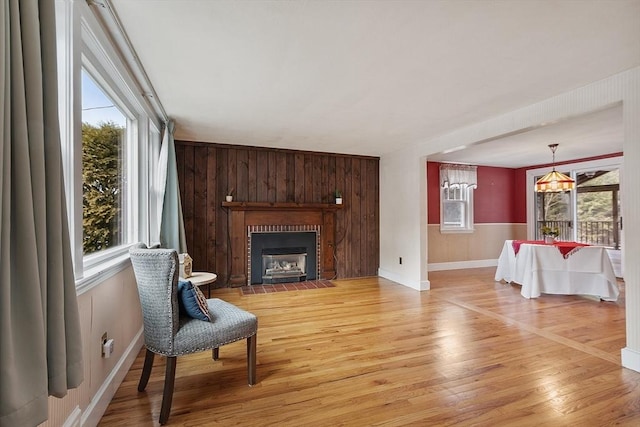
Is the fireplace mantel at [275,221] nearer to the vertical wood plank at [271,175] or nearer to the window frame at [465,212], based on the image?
the vertical wood plank at [271,175]

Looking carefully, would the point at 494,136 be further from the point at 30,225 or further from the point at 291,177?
the point at 30,225

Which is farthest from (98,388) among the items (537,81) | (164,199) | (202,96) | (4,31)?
(537,81)

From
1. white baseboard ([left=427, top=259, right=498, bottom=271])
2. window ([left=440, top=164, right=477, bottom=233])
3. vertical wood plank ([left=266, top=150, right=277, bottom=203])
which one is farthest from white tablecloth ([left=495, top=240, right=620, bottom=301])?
vertical wood plank ([left=266, top=150, right=277, bottom=203])

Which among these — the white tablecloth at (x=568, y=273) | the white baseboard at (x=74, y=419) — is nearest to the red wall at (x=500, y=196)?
the white tablecloth at (x=568, y=273)

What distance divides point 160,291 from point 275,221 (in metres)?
3.22

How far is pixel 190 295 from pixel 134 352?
1030 mm

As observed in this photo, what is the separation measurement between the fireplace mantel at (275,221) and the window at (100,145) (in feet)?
4.85

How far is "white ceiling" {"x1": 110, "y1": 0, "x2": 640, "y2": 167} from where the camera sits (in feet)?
5.39

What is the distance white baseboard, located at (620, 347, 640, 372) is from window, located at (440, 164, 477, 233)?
3.99 metres

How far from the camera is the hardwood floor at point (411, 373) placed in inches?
69.5

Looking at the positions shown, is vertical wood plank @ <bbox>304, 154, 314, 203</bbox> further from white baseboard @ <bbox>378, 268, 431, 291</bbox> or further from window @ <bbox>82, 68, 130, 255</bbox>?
window @ <bbox>82, 68, 130, 255</bbox>

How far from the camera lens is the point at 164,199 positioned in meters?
3.48

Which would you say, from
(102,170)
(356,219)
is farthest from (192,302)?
(356,219)

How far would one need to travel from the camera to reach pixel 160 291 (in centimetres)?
177
